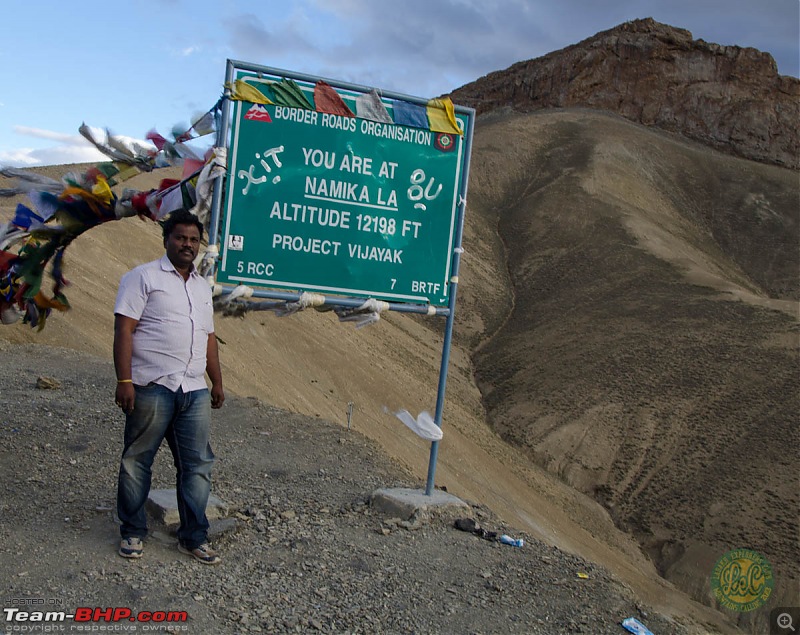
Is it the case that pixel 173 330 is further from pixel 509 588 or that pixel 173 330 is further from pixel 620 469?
pixel 620 469

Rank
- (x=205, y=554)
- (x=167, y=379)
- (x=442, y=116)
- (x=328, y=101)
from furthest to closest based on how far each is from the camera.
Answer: (x=442, y=116), (x=328, y=101), (x=205, y=554), (x=167, y=379)

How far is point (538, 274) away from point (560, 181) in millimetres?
13153

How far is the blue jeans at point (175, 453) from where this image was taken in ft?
12.7

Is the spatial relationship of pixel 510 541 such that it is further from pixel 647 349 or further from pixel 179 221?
pixel 647 349

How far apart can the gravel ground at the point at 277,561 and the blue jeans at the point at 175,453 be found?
186 mm

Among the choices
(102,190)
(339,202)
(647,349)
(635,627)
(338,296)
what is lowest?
(647,349)

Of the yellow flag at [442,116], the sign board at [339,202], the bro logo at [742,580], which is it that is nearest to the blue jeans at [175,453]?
the sign board at [339,202]

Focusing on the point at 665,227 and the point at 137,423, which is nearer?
the point at 137,423

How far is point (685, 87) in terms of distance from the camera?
203 ft

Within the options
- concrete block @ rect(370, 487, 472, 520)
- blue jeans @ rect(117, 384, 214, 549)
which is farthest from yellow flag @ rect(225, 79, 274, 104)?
concrete block @ rect(370, 487, 472, 520)

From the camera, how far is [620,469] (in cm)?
1656

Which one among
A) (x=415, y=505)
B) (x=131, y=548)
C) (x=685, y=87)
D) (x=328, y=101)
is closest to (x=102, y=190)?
(x=328, y=101)

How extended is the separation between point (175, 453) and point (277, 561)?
2.58ft

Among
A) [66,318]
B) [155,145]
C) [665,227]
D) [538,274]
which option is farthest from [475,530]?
[665,227]
